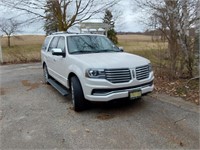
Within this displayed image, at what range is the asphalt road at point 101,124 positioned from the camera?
11.1ft

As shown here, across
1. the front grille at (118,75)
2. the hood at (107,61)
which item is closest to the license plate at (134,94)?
the front grille at (118,75)

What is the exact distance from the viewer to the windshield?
5.41 metres

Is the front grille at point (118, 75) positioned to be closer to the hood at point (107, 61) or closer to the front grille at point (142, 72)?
the hood at point (107, 61)

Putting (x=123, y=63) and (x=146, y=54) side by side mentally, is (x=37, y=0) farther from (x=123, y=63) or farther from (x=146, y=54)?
(x=123, y=63)

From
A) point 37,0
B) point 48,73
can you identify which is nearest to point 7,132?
point 48,73

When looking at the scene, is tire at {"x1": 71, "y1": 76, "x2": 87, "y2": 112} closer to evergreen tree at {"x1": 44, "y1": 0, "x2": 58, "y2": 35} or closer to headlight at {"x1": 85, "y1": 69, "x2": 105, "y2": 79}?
headlight at {"x1": 85, "y1": 69, "x2": 105, "y2": 79}

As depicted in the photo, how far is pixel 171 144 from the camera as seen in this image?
3297 mm

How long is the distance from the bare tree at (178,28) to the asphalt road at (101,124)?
1648 millimetres

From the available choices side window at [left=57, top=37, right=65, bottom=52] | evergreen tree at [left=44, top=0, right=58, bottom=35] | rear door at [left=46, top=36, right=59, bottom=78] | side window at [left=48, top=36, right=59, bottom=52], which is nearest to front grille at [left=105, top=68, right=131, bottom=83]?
side window at [left=57, top=37, right=65, bottom=52]

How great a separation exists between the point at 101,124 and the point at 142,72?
1.41m

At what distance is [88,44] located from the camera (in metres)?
5.65

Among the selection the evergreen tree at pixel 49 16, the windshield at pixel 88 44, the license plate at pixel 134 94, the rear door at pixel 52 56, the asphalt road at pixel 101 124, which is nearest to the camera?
the asphalt road at pixel 101 124

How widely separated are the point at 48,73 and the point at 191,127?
508cm

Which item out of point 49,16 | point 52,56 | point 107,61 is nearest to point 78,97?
point 107,61
